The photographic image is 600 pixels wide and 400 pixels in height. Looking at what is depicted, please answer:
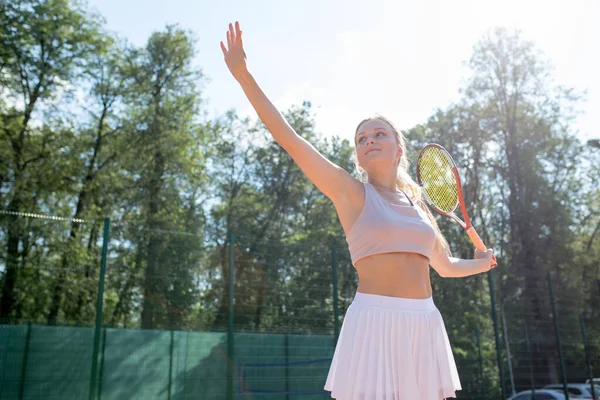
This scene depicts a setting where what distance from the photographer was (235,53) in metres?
2.05

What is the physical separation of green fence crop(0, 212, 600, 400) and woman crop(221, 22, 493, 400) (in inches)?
195

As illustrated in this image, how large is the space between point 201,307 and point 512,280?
12104mm

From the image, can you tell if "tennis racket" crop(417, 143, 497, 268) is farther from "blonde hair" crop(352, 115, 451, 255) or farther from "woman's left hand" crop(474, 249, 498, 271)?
"blonde hair" crop(352, 115, 451, 255)

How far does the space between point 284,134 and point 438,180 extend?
185 centimetres

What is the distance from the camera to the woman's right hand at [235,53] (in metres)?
2.02

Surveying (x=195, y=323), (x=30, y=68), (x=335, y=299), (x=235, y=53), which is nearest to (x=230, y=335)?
(x=335, y=299)

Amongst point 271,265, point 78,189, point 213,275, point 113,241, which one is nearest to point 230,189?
point 78,189

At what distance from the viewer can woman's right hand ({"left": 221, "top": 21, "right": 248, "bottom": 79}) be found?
2.02 meters

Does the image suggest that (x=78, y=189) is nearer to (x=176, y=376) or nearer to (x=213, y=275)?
(x=213, y=275)

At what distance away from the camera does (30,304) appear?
1478 centimetres

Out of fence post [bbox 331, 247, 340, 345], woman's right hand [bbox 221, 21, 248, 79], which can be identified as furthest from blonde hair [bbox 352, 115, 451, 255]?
fence post [bbox 331, 247, 340, 345]

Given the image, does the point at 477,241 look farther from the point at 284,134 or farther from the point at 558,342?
the point at 558,342

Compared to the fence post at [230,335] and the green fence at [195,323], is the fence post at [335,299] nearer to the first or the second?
the green fence at [195,323]

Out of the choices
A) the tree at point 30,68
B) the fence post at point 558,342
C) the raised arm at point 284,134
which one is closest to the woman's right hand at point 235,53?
the raised arm at point 284,134
